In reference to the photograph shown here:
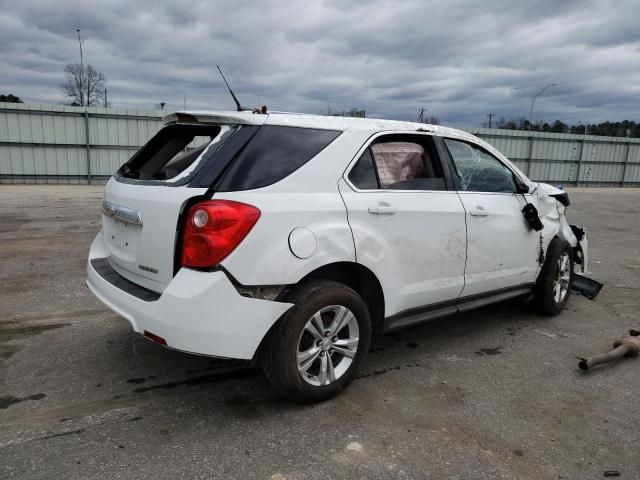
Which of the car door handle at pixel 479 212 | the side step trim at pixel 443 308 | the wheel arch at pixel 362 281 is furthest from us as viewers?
the car door handle at pixel 479 212

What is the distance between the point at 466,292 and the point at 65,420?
2.77m

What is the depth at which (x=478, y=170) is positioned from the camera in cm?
399

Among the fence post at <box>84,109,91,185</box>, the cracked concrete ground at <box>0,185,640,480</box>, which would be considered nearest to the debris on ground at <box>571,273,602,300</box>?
the cracked concrete ground at <box>0,185,640,480</box>

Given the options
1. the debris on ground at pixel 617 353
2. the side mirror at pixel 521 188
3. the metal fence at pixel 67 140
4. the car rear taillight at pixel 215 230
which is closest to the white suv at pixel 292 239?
the car rear taillight at pixel 215 230

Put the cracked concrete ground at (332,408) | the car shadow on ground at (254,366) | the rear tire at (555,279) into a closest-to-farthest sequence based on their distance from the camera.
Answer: the cracked concrete ground at (332,408) → the car shadow on ground at (254,366) → the rear tire at (555,279)

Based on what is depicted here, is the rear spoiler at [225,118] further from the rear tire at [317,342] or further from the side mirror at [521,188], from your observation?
the side mirror at [521,188]

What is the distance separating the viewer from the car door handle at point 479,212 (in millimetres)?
3686

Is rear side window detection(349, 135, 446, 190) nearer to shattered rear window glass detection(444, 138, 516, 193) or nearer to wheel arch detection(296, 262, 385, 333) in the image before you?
shattered rear window glass detection(444, 138, 516, 193)

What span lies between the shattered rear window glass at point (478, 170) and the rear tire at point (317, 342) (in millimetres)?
1453

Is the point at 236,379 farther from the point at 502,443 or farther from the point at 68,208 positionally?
the point at 68,208

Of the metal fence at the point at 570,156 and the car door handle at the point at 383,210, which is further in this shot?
the metal fence at the point at 570,156

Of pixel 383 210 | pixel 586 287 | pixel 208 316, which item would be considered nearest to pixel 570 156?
pixel 586 287

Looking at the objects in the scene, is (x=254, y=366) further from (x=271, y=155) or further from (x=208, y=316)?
(x=271, y=155)

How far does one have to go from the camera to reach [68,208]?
12.4 metres
